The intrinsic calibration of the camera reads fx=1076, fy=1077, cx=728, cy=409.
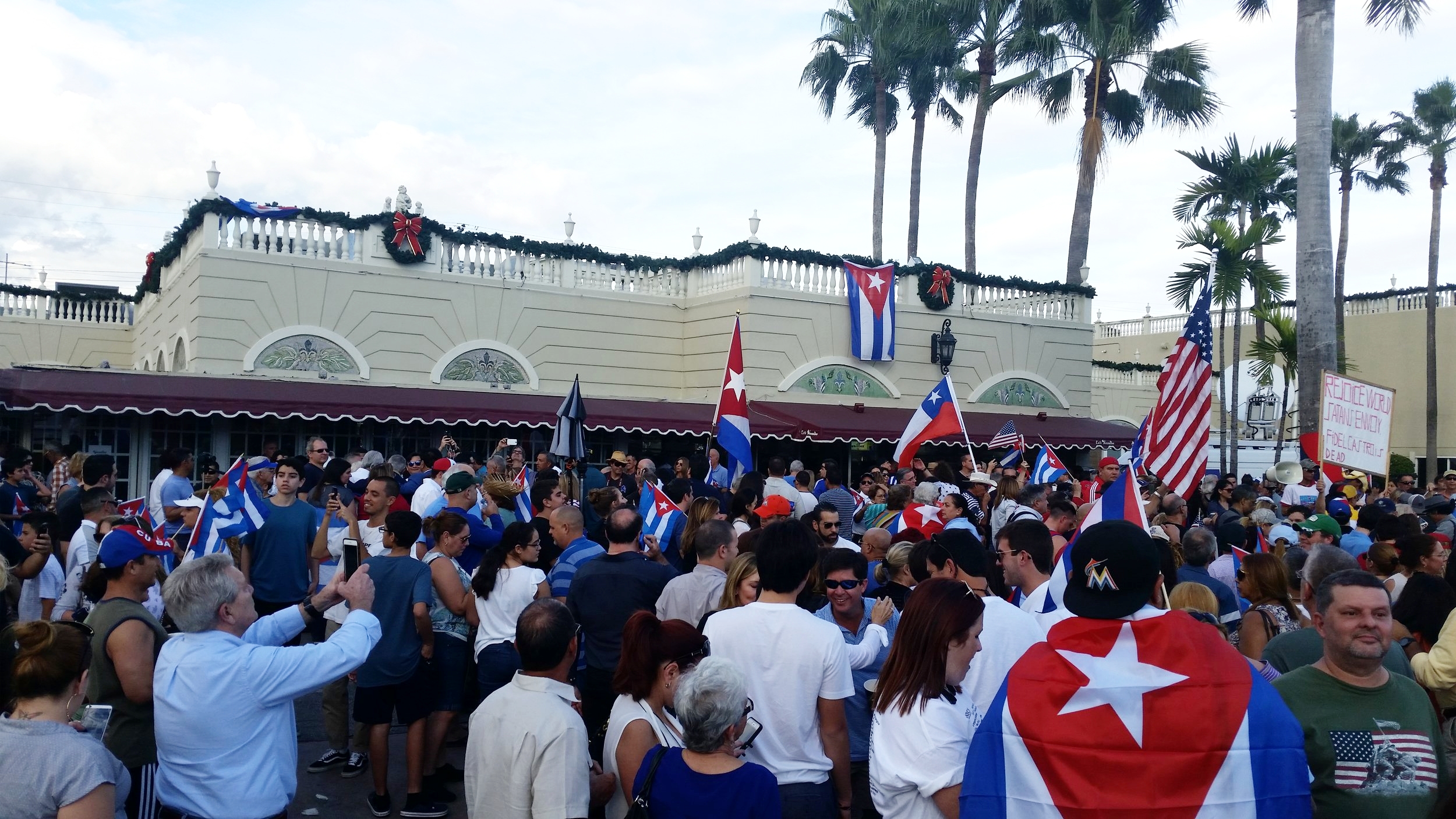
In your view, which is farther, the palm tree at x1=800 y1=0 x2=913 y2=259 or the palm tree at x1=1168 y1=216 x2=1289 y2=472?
the palm tree at x1=800 y1=0 x2=913 y2=259

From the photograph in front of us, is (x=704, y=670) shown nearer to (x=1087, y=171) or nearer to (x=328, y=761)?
(x=328, y=761)

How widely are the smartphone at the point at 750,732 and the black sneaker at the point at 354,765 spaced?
12.5 ft

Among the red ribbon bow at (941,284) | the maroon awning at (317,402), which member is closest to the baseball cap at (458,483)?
the maroon awning at (317,402)

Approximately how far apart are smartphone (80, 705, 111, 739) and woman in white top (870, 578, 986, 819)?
2.37 metres

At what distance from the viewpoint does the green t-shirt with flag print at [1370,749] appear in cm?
313

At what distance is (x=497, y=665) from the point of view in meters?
5.69

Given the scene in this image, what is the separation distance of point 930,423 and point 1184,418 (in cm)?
378

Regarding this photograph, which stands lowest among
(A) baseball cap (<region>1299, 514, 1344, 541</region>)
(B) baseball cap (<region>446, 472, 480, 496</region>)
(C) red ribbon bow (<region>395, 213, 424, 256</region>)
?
(A) baseball cap (<region>1299, 514, 1344, 541</region>)

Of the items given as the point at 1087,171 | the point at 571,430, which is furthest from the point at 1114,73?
the point at 571,430

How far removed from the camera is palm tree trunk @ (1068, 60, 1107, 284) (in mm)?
24469

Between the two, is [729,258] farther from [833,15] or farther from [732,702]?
[732,702]

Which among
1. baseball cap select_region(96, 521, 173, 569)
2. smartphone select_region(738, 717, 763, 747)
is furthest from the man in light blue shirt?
smartphone select_region(738, 717, 763, 747)

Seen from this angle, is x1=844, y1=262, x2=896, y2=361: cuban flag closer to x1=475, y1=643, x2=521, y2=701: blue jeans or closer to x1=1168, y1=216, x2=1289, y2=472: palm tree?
x1=1168, y1=216, x2=1289, y2=472: palm tree

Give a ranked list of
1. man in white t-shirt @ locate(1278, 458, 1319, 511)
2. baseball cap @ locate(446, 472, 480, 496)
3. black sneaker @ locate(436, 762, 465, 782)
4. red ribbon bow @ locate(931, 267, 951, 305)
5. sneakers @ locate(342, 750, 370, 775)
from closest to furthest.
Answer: black sneaker @ locate(436, 762, 465, 782), sneakers @ locate(342, 750, 370, 775), baseball cap @ locate(446, 472, 480, 496), man in white t-shirt @ locate(1278, 458, 1319, 511), red ribbon bow @ locate(931, 267, 951, 305)
